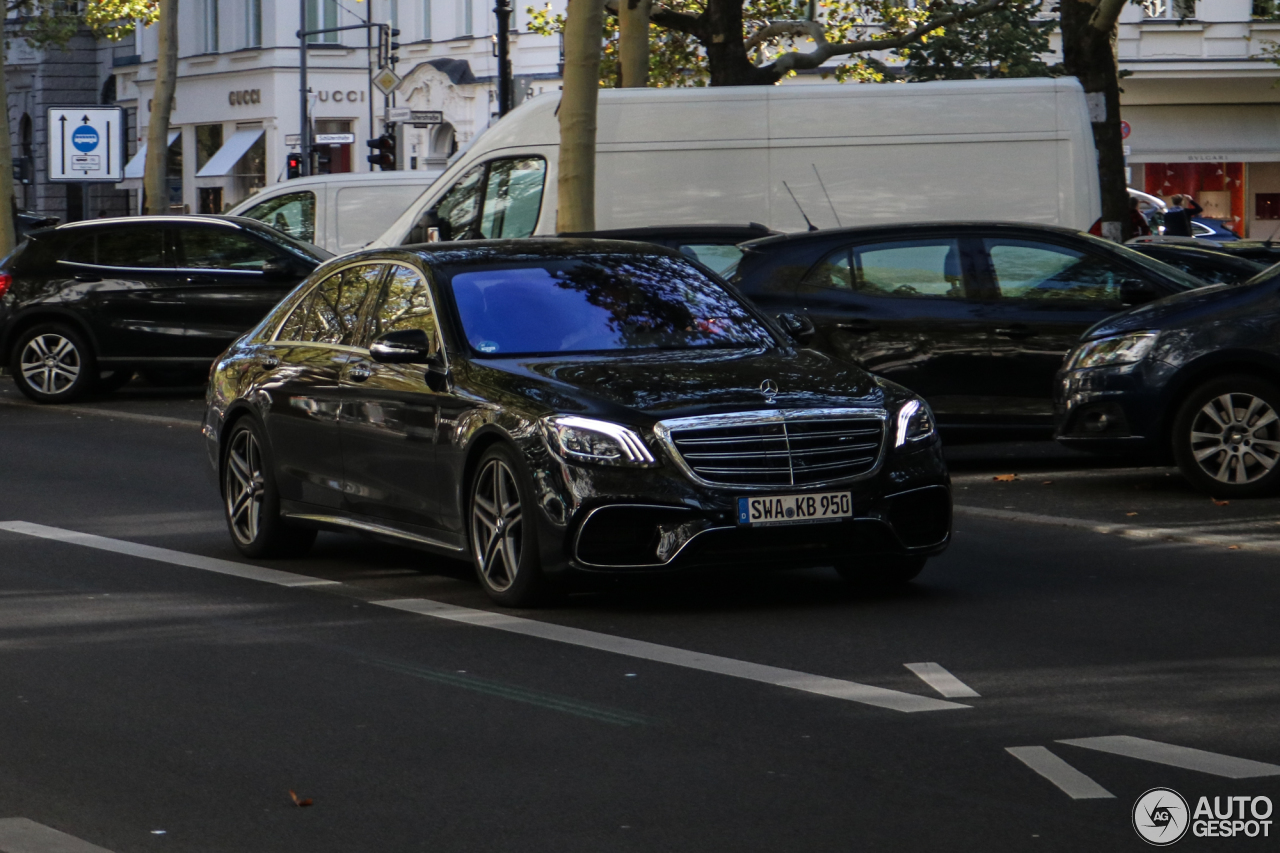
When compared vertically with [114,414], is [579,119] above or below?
above

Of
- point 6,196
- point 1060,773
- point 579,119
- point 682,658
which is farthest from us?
point 6,196

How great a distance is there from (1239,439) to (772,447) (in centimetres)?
463

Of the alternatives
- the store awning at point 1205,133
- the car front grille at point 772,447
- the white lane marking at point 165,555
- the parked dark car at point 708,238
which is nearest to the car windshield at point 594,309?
the car front grille at point 772,447

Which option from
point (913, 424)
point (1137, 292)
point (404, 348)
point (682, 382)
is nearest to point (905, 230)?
point (1137, 292)

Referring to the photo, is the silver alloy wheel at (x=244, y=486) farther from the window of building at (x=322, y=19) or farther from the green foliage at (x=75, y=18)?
the window of building at (x=322, y=19)

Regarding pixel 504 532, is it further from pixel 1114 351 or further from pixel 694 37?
pixel 694 37

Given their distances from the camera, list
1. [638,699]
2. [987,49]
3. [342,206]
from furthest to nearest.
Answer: [987,49] → [342,206] → [638,699]

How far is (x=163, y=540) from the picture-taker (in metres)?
11.3

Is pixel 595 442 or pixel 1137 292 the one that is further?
pixel 1137 292

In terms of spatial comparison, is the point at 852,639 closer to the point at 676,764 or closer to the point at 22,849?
the point at 676,764

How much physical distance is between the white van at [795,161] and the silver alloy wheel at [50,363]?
3.13 m

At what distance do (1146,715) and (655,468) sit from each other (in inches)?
93.1

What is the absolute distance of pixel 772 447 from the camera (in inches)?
333

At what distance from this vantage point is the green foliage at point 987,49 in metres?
44.7
